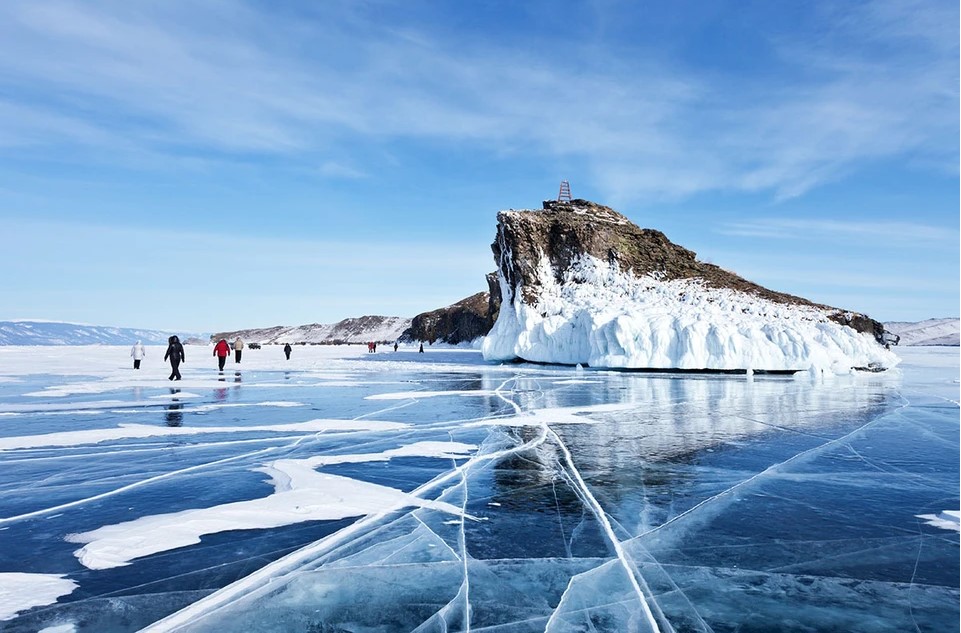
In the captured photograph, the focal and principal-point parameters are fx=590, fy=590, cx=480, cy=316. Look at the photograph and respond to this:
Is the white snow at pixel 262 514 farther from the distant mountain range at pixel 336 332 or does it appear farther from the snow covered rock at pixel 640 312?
the distant mountain range at pixel 336 332

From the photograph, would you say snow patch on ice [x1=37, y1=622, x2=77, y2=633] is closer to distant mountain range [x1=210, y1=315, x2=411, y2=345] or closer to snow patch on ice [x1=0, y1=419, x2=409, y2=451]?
snow patch on ice [x1=0, y1=419, x2=409, y2=451]

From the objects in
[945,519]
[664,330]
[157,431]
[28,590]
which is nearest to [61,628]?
[28,590]

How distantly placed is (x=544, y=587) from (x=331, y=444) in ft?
18.2

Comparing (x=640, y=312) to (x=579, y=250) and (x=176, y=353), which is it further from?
(x=176, y=353)

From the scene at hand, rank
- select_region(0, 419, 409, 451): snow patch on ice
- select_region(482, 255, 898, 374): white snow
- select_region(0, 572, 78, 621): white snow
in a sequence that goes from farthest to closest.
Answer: select_region(482, 255, 898, 374): white snow < select_region(0, 419, 409, 451): snow patch on ice < select_region(0, 572, 78, 621): white snow

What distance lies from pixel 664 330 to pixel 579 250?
13294 mm

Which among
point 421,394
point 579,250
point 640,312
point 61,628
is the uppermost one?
point 579,250

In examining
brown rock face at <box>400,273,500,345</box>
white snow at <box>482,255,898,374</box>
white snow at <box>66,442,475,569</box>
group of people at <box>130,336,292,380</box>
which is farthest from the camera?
brown rock face at <box>400,273,500,345</box>

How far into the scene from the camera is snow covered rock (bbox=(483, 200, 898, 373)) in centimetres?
2655

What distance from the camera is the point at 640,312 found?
31016 millimetres

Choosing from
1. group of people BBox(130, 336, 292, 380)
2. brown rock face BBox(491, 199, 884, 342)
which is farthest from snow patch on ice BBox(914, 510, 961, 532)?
brown rock face BBox(491, 199, 884, 342)

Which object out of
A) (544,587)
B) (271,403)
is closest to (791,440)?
(544,587)

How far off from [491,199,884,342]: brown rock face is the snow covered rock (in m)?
0.08

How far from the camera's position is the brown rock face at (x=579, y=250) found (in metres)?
38.5
